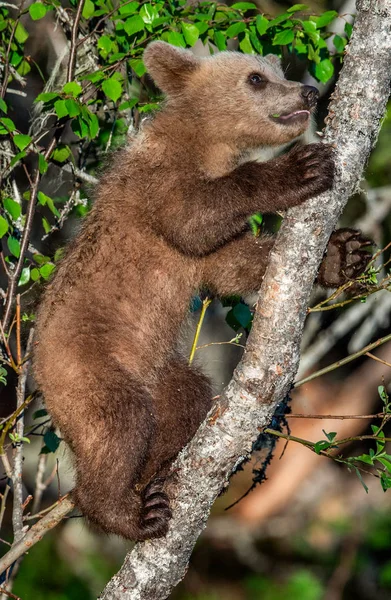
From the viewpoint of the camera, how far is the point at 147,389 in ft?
14.5

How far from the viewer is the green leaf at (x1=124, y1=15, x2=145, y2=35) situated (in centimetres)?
447

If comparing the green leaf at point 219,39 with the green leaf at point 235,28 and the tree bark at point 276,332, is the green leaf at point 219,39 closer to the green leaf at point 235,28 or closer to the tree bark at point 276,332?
the green leaf at point 235,28

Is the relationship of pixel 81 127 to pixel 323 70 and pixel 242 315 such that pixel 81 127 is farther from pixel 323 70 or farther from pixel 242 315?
pixel 323 70

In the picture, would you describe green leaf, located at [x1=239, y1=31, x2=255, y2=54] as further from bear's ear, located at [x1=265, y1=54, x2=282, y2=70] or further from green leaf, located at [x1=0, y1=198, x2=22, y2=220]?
green leaf, located at [x1=0, y1=198, x2=22, y2=220]

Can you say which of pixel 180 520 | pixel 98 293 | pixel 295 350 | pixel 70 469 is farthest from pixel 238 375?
pixel 70 469

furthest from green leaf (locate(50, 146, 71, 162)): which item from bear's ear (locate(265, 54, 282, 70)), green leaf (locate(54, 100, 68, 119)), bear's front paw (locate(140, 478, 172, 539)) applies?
bear's front paw (locate(140, 478, 172, 539))

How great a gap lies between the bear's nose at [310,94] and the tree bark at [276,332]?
876 mm

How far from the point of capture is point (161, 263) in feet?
14.8

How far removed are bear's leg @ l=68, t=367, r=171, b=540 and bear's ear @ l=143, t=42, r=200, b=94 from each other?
178 cm

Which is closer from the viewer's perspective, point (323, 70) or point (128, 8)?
point (128, 8)

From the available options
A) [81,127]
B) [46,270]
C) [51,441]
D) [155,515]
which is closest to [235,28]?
[81,127]

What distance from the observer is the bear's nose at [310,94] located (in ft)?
14.9

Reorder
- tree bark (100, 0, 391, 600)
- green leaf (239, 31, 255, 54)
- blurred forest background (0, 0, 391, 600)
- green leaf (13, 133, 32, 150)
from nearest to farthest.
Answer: tree bark (100, 0, 391, 600) < green leaf (13, 133, 32, 150) < green leaf (239, 31, 255, 54) < blurred forest background (0, 0, 391, 600)

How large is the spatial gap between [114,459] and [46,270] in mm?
1312
